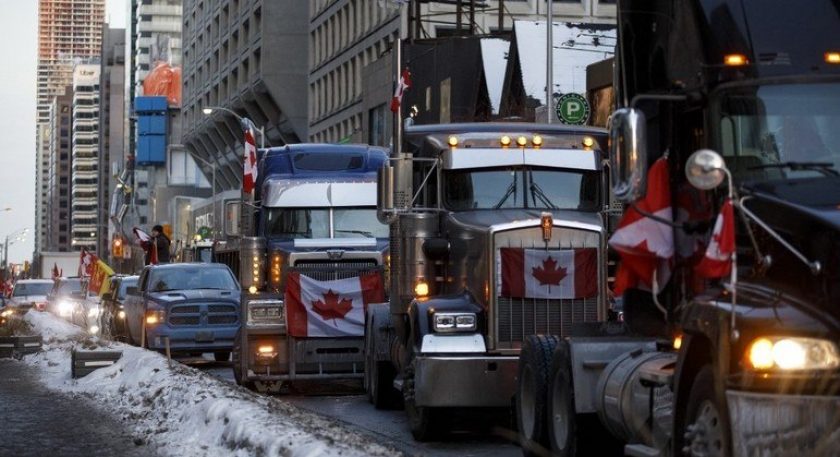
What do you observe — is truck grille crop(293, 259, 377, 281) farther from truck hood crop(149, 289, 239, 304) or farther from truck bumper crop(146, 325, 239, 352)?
truck hood crop(149, 289, 239, 304)

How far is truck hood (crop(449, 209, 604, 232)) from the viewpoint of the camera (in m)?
15.5

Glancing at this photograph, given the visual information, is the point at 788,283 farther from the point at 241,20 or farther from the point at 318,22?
the point at 241,20

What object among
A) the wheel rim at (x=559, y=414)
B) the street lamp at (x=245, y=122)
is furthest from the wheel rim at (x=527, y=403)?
the street lamp at (x=245, y=122)

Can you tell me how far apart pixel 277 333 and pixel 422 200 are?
5271 millimetres

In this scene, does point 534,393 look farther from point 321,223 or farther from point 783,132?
point 321,223

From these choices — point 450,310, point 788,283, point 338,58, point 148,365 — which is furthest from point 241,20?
point 788,283

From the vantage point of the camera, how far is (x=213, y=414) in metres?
14.7

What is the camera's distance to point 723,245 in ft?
28.6

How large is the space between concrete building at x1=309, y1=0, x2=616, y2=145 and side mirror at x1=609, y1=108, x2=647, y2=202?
55.4 m

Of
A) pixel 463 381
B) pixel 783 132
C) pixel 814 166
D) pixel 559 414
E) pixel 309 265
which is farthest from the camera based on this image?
pixel 309 265

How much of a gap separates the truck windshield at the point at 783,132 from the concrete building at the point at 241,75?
89.7 metres

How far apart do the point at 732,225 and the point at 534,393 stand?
178 inches

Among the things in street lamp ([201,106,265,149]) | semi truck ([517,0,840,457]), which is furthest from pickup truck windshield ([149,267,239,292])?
semi truck ([517,0,840,457])

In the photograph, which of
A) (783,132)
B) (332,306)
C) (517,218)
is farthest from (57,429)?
(783,132)
